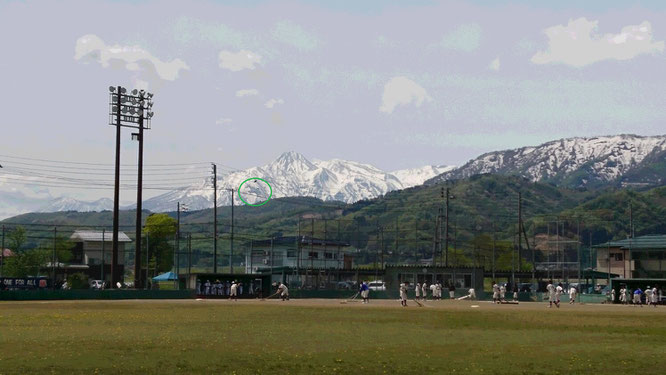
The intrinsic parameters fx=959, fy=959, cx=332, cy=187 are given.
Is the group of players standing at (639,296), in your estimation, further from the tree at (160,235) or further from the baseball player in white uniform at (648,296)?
the tree at (160,235)

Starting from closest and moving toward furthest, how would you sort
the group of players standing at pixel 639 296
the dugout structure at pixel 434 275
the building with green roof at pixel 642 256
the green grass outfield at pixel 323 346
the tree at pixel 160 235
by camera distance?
the green grass outfield at pixel 323 346
the group of players standing at pixel 639 296
the dugout structure at pixel 434 275
the building with green roof at pixel 642 256
the tree at pixel 160 235

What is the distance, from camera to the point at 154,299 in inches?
3718

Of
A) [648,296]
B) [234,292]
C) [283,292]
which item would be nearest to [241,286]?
[234,292]

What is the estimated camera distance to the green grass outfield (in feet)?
89.9

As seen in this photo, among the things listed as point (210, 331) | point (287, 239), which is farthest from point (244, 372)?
point (287, 239)

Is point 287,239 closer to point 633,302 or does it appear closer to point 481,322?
point 633,302

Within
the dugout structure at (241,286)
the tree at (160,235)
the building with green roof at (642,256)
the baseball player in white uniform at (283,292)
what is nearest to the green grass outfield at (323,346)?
the baseball player in white uniform at (283,292)

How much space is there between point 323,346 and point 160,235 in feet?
520

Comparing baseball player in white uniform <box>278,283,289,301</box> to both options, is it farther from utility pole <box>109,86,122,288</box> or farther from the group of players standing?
the group of players standing

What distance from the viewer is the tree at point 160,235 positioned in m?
187

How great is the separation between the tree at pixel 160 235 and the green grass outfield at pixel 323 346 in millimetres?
135894

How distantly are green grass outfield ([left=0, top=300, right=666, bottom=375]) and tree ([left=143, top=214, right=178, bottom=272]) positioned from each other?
13589 centimetres

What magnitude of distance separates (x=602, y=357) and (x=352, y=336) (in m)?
11.5

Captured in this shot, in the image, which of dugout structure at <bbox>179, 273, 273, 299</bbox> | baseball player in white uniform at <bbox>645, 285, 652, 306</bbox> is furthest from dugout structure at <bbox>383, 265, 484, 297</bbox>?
baseball player in white uniform at <bbox>645, 285, 652, 306</bbox>
